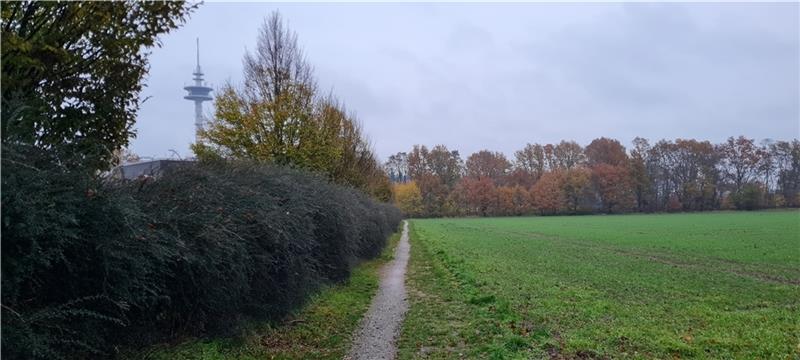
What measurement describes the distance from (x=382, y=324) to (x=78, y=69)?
5977 mm

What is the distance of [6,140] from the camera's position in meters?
4.39

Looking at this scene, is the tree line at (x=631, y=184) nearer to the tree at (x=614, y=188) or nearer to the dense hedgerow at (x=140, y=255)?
the tree at (x=614, y=188)

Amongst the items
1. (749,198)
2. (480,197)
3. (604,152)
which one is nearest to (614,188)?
(604,152)

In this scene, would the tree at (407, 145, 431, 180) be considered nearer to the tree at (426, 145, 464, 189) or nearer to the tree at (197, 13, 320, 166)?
the tree at (426, 145, 464, 189)

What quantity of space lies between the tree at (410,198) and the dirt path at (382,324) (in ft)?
285

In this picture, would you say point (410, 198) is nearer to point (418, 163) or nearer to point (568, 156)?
point (418, 163)

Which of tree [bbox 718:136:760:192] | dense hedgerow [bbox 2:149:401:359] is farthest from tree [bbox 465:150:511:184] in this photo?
dense hedgerow [bbox 2:149:401:359]

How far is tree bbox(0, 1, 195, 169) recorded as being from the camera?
5.43 m

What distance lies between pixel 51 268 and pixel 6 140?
3.59ft

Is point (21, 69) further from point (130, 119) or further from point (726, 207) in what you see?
point (726, 207)

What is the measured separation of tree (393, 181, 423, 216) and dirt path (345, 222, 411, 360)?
86756mm

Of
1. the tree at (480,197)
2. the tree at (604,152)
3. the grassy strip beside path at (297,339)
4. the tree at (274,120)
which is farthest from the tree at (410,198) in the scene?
the grassy strip beside path at (297,339)

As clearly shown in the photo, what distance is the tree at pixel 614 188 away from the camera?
105188mm

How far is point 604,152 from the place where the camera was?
388ft
